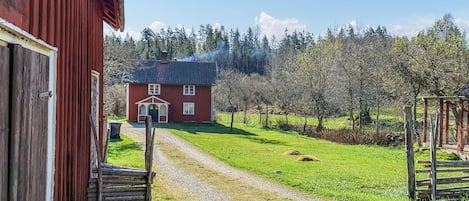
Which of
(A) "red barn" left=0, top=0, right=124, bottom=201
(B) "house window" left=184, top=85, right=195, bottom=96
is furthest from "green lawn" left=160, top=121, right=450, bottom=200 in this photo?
(B) "house window" left=184, top=85, right=195, bottom=96

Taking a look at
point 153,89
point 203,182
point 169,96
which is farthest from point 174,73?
point 203,182

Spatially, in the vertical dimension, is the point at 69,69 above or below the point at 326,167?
above

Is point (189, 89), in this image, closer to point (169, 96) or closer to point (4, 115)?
point (169, 96)

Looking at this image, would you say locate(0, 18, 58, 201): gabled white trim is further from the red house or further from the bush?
the red house

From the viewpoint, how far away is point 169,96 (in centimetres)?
4062

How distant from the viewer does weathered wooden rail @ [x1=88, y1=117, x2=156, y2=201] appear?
6.67 metres

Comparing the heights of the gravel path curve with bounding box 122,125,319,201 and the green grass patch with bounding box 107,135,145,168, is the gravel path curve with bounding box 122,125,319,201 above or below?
below

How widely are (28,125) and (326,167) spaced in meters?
16.2

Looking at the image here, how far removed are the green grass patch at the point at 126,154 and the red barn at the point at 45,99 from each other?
9.81m

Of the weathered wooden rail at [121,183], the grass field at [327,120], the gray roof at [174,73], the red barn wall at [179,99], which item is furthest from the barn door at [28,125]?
the red barn wall at [179,99]

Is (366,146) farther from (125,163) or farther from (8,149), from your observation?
(8,149)

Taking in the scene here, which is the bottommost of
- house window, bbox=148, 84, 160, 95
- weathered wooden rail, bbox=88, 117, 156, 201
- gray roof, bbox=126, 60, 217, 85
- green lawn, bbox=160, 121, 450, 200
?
green lawn, bbox=160, 121, 450, 200

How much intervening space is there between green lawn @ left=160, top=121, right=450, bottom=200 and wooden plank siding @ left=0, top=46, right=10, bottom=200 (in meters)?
9.18

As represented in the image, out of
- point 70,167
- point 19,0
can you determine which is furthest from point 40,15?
point 70,167
